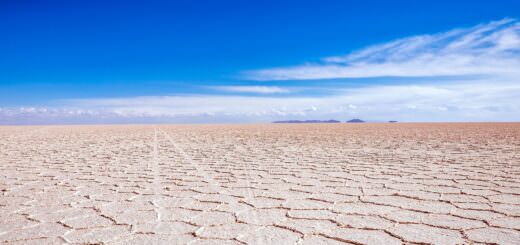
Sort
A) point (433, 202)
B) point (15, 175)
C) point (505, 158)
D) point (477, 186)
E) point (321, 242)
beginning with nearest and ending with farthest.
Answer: point (321, 242) → point (433, 202) → point (477, 186) → point (15, 175) → point (505, 158)

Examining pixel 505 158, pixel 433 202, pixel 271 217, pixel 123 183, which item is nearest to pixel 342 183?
pixel 433 202

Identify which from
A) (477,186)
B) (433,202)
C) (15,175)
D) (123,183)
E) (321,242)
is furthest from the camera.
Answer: (15,175)

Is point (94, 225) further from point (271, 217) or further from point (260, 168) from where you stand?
point (260, 168)

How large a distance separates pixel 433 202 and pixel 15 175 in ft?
12.6

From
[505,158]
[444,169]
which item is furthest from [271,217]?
[505,158]

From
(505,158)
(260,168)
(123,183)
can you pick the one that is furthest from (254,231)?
(505,158)

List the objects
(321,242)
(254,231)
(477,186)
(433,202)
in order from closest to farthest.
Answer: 1. (321,242)
2. (254,231)
3. (433,202)
4. (477,186)

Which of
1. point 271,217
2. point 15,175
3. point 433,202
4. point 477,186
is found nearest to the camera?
point 271,217

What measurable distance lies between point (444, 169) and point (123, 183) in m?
3.16

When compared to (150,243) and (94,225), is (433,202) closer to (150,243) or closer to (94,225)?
(150,243)

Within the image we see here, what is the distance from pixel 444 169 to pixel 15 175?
4.32 m

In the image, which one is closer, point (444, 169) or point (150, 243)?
point (150, 243)

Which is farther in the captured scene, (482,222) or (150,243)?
(482,222)

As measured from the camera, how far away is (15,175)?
166 inches
